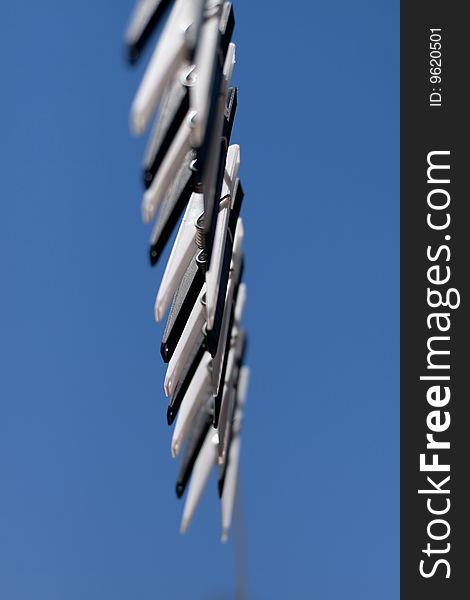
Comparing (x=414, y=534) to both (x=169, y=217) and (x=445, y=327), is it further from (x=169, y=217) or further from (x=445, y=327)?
(x=169, y=217)

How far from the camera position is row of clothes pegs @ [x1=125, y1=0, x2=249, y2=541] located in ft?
52.6

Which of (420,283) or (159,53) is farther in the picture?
(420,283)

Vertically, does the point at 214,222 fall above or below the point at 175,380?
above

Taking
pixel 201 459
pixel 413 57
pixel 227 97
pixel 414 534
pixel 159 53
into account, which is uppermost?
pixel 413 57

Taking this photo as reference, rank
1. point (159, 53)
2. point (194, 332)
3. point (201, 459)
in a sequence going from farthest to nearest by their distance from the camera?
point (201, 459), point (194, 332), point (159, 53)

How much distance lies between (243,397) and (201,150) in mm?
15714

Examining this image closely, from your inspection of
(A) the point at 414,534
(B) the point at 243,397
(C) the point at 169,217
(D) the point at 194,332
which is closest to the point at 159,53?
(C) the point at 169,217

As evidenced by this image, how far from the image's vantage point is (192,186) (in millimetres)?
19719

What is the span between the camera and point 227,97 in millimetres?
20375

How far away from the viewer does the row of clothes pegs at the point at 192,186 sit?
52.6 ft

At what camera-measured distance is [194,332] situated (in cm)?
2202

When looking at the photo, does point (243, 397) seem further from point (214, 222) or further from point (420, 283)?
point (214, 222)

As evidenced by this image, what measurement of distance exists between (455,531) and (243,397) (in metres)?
8.31

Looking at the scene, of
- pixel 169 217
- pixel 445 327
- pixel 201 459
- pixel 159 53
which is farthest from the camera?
pixel 201 459
